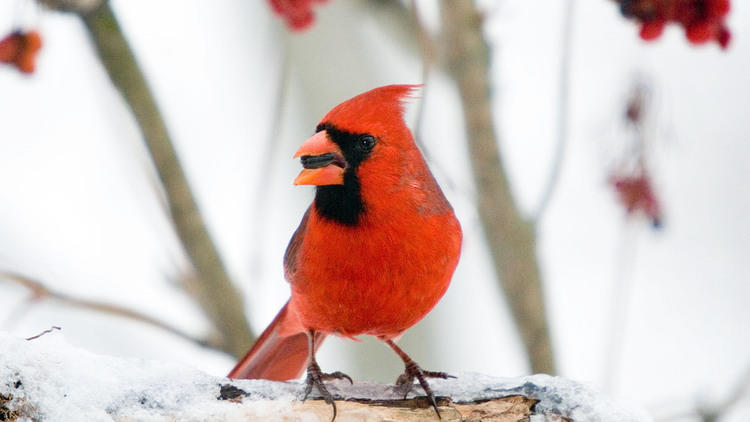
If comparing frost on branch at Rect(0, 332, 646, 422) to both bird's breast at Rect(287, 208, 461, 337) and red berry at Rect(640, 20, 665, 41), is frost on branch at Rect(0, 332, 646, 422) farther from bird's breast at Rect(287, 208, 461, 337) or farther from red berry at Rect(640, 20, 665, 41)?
red berry at Rect(640, 20, 665, 41)

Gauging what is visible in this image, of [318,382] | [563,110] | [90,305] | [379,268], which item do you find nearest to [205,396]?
[318,382]

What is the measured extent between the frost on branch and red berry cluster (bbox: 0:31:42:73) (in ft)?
2.47

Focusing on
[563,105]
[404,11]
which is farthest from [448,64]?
[404,11]

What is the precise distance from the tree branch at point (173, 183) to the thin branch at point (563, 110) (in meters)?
0.73

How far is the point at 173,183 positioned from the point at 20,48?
0.39 metres

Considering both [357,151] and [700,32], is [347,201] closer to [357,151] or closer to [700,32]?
[357,151]

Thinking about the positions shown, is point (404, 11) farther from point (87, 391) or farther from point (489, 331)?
point (489, 331)

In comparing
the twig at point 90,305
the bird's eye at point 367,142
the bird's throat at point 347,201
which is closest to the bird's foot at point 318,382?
the bird's throat at point 347,201

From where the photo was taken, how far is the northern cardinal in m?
1.32

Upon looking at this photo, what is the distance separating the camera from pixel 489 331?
13.2 ft

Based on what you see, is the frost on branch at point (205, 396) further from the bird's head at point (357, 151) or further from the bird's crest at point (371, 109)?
the bird's crest at point (371, 109)

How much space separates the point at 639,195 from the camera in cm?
206

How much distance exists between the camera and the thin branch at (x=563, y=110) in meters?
1.79

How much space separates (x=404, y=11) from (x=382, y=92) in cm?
121
